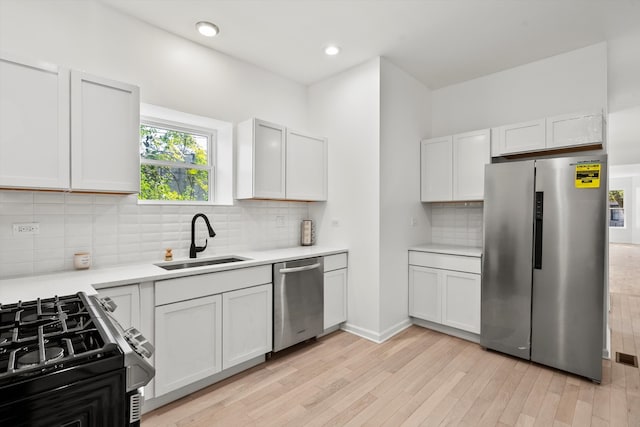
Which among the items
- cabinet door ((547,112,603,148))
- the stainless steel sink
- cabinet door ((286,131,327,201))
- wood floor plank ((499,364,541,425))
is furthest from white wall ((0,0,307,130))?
wood floor plank ((499,364,541,425))

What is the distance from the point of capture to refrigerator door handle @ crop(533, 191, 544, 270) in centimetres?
267

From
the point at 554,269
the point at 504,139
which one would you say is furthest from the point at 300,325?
the point at 504,139

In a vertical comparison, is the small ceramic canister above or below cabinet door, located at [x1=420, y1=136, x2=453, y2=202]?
below

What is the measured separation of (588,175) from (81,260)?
3.79 m

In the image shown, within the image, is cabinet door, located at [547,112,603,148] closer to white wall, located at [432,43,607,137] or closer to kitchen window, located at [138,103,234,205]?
white wall, located at [432,43,607,137]

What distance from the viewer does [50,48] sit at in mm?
→ 2160

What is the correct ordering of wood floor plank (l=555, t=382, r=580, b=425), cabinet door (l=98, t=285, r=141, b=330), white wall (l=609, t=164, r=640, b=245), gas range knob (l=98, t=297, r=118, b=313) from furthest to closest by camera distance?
white wall (l=609, t=164, r=640, b=245) < wood floor plank (l=555, t=382, r=580, b=425) < cabinet door (l=98, t=285, r=141, b=330) < gas range knob (l=98, t=297, r=118, b=313)

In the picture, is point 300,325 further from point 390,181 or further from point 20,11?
point 20,11

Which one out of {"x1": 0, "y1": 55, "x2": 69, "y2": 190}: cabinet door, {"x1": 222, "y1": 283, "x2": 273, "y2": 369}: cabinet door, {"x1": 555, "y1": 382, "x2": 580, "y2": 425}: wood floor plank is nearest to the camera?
{"x1": 0, "y1": 55, "x2": 69, "y2": 190}: cabinet door

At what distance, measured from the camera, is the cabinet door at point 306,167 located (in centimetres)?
335

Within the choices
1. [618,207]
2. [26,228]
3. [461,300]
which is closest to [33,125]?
[26,228]

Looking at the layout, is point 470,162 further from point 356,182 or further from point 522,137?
point 356,182

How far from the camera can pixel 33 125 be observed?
1.83 meters

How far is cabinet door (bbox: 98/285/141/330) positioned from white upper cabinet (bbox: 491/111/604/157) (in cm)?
342
